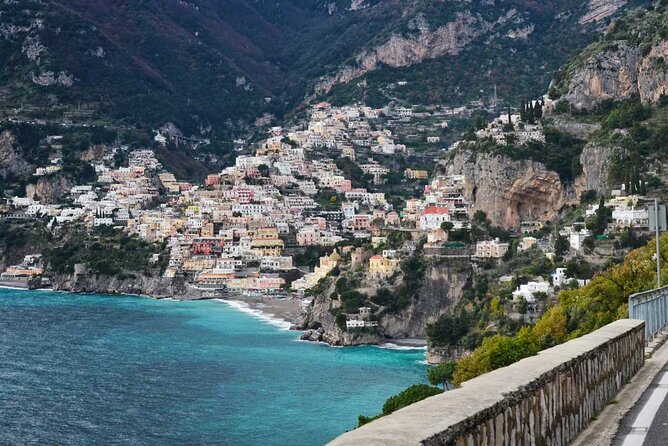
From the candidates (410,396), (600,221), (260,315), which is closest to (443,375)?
(410,396)

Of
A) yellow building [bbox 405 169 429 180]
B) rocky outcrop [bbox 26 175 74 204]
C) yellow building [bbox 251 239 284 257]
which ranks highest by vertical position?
yellow building [bbox 405 169 429 180]

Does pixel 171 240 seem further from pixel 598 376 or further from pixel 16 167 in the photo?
pixel 598 376

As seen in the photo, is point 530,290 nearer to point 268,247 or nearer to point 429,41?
point 268,247

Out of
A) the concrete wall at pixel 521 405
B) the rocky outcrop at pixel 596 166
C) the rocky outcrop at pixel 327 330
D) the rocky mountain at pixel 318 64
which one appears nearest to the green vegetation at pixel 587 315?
the concrete wall at pixel 521 405

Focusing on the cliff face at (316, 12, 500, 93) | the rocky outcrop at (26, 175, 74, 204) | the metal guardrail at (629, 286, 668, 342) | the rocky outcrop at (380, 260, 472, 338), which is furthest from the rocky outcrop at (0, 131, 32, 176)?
the metal guardrail at (629, 286, 668, 342)

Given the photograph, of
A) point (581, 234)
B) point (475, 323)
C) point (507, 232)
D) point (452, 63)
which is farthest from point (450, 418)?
point (452, 63)

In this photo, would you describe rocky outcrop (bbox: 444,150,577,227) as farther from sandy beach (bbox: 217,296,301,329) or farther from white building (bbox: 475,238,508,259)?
sandy beach (bbox: 217,296,301,329)

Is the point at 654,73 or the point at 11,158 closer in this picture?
the point at 654,73
